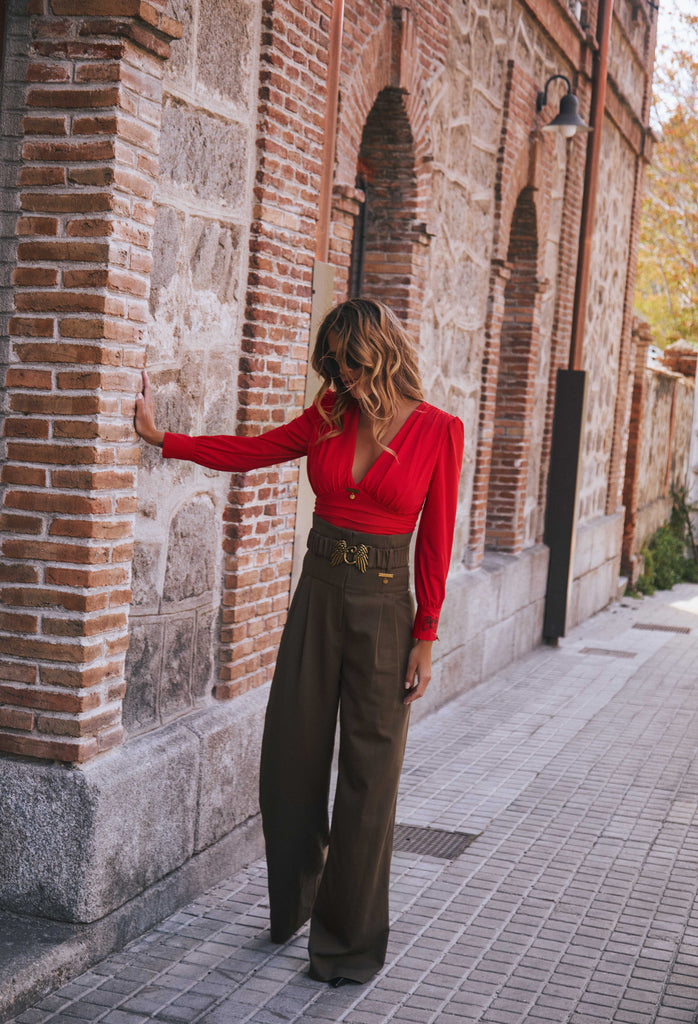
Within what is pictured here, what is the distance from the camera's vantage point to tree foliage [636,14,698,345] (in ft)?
86.8

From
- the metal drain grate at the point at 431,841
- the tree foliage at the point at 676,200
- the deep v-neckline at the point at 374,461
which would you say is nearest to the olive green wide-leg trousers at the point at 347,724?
the deep v-neckline at the point at 374,461

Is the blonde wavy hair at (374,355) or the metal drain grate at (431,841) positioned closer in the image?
the blonde wavy hair at (374,355)

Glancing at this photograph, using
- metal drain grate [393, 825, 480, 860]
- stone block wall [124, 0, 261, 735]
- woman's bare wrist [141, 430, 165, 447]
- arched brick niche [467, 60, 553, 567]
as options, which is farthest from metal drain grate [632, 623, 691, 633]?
woman's bare wrist [141, 430, 165, 447]

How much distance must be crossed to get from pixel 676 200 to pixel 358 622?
26318mm

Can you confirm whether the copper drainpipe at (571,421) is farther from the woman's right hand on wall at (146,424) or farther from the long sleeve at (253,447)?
the woman's right hand on wall at (146,424)

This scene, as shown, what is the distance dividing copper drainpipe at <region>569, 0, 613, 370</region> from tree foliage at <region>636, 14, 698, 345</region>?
1548 cm

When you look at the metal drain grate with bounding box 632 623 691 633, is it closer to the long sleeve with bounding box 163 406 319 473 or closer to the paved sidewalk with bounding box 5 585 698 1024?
the paved sidewalk with bounding box 5 585 698 1024

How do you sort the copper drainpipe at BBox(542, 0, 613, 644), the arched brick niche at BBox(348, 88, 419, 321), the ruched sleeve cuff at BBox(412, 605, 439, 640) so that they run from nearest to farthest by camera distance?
1. the ruched sleeve cuff at BBox(412, 605, 439, 640)
2. the arched brick niche at BBox(348, 88, 419, 321)
3. the copper drainpipe at BBox(542, 0, 613, 644)

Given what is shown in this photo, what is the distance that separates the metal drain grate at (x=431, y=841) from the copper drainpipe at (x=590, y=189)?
635cm

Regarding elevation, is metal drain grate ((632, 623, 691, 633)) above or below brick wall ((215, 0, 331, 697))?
below

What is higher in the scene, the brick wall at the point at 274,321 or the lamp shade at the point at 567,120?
the lamp shade at the point at 567,120

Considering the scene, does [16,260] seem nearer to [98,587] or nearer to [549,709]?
[98,587]

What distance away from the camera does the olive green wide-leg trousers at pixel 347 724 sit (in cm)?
389

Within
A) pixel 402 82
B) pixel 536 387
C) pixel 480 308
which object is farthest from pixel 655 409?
pixel 402 82
